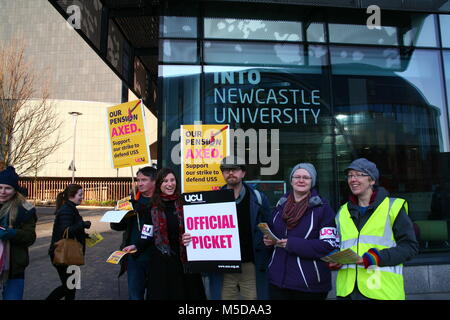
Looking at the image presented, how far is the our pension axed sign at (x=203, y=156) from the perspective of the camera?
4.79 metres

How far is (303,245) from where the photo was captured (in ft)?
8.38

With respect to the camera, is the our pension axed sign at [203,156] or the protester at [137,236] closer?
the protester at [137,236]

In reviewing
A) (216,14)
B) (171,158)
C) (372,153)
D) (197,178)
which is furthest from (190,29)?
(372,153)

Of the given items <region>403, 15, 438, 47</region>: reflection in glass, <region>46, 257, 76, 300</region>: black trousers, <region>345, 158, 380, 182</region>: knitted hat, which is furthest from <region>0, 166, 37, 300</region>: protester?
<region>403, 15, 438, 47</region>: reflection in glass

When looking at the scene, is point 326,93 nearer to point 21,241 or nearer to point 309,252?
point 309,252

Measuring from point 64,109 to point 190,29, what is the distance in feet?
91.5

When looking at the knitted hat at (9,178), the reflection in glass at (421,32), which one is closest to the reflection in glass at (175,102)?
the knitted hat at (9,178)

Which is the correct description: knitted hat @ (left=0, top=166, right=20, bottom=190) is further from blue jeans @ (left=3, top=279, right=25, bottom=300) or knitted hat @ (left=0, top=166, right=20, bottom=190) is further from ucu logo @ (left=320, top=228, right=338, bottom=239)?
ucu logo @ (left=320, top=228, right=338, bottom=239)

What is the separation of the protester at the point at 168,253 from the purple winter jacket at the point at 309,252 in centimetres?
84

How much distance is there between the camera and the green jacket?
326cm

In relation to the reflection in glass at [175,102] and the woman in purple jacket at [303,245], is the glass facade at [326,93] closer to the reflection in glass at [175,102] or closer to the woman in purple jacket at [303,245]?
the reflection in glass at [175,102]

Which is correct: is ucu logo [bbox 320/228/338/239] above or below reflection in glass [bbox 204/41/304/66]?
below

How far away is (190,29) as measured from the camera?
6.44 meters
